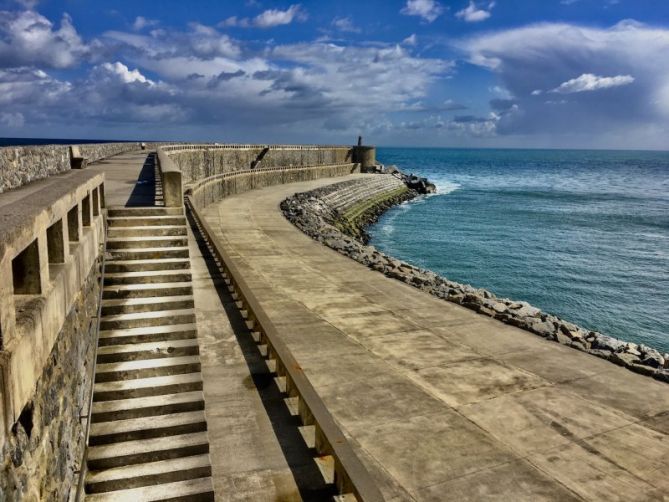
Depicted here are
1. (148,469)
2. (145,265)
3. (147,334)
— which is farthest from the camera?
(145,265)

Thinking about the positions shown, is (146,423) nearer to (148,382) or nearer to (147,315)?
(148,382)

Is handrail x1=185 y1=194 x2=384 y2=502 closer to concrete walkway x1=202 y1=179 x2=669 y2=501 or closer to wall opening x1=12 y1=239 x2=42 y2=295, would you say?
concrete walkway x1=202 y1=179 x2=669 y2=501

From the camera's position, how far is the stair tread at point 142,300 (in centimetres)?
837

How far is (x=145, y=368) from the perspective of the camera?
24.3 ft

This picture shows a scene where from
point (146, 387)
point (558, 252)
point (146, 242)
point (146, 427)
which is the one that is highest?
point (146, 242)

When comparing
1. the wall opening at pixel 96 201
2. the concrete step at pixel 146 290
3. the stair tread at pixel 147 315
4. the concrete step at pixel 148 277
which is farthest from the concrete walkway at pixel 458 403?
the wall opening at pixel 96 201

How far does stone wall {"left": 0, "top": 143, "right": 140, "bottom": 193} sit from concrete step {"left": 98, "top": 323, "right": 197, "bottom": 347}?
8.52ft

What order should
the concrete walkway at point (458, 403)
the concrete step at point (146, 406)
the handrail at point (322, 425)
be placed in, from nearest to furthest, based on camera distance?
1. the handrail at point (322, 425)
2. the concrete walkway at point (458, 403)
3. the concrete step at point (146, 406)

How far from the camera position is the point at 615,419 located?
7.14 m

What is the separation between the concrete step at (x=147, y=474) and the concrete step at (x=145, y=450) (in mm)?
81

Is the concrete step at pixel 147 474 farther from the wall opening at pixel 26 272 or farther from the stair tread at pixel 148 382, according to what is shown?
the wall opening at pixel 26 272

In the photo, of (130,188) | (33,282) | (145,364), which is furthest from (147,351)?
(130,188)

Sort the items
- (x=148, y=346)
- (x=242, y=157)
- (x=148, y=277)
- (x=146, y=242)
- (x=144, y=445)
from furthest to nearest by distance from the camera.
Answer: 1. (x=242, y=157)
2. (x=146, y=242)
3. (x=148, y=277)
4. (x=148, y=346)
5. (x=144, y=445)

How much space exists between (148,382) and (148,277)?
7.93 feet
